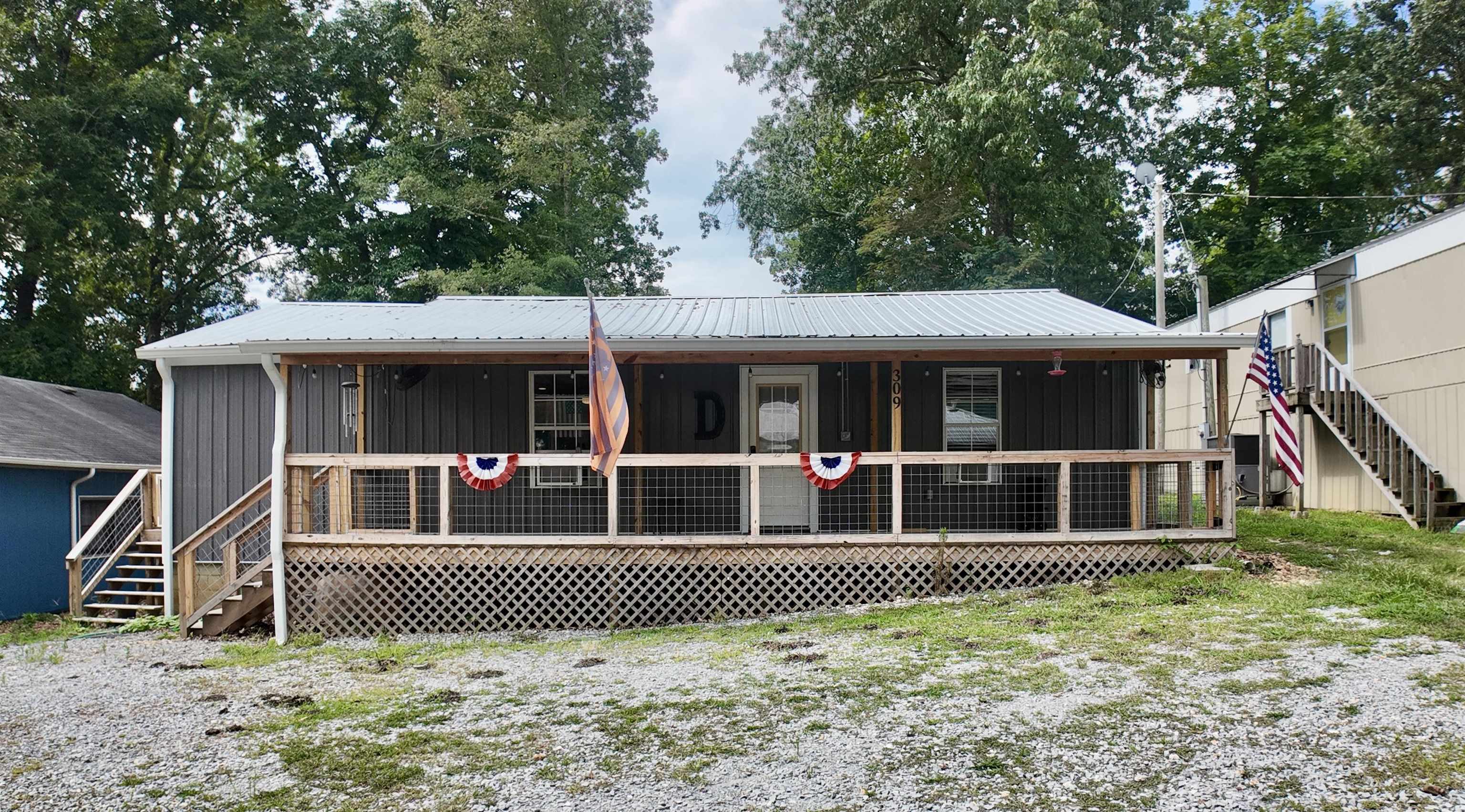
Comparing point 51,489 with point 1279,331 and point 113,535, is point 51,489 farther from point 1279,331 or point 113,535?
point 1279,331

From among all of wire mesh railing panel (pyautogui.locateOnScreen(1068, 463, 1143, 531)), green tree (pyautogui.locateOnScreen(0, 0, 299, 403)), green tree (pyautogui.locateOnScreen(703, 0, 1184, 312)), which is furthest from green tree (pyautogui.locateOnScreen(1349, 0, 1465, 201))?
green tree (pyautogui.locateOnScreen(0, 0, 299, 403))

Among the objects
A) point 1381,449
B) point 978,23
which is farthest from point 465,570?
point 978,23

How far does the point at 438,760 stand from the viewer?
200 inches

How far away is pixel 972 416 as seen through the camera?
36.7 ft

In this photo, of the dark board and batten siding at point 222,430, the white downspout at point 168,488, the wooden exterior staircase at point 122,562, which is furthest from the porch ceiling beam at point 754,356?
the wooden exterior staircase at point 122,562

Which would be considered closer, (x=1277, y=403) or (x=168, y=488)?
(x=168, y=488)

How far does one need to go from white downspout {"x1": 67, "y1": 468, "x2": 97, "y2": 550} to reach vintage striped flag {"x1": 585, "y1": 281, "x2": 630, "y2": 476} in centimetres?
1016

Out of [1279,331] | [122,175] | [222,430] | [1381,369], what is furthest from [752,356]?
[122,175]

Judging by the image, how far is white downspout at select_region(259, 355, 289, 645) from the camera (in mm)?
8914

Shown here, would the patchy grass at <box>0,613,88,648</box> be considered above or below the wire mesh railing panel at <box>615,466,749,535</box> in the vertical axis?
below

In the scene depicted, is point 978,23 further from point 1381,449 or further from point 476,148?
point 1381,449

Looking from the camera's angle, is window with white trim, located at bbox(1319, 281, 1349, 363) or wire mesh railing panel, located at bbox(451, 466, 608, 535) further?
window with white trim, located at bbox(1319, 281, 1349, 363)

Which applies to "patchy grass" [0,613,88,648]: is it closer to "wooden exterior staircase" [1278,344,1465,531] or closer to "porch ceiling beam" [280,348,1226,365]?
"porch ceiling beam" [280,348,1226,365]

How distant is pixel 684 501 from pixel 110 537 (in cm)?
857
